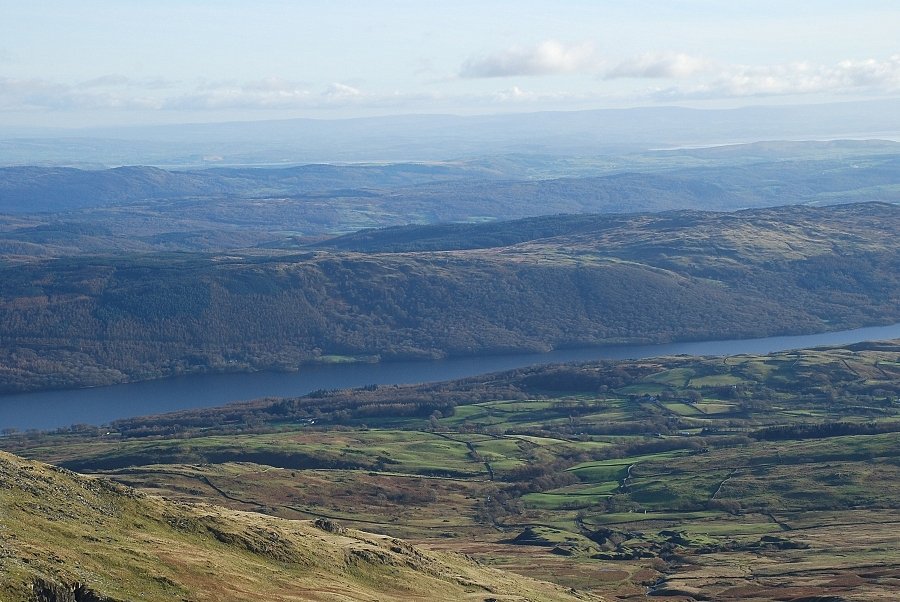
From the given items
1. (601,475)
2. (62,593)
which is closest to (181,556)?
(62,593)

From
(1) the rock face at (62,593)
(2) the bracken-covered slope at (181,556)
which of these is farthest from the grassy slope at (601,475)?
(1) the rock face at (62,593)

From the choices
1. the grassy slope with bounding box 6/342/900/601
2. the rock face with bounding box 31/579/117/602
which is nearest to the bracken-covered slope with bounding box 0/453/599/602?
the rock face with bounding box 31/579/117/602

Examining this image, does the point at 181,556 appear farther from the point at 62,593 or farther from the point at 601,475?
the point at 601,475

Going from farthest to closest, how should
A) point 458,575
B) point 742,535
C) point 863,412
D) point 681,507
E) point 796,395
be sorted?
point 796,395
point 863,412
point 681,507
point 742,535
point 458,575

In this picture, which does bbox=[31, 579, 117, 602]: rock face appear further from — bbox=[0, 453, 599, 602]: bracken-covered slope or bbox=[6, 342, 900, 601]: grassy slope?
bbox=[6, 342, 900, 601]: grassy slope

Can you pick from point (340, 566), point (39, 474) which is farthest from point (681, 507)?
point (39, 474)

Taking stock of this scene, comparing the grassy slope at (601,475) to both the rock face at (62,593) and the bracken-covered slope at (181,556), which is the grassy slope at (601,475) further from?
the rock face at (62,593)

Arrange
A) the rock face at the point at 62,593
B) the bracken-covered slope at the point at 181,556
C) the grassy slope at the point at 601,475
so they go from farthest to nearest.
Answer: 1. the grassy slope at the point at 601,475
2. the bracken-covered slope at the point at 181,556
3. the rock face at the point at 62,593

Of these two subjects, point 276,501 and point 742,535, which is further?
point 276,501

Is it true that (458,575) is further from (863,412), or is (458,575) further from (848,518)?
(863,412)
